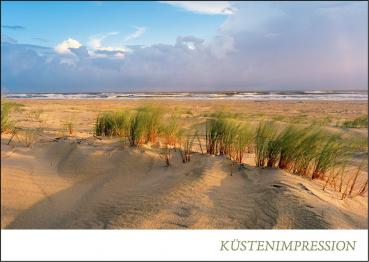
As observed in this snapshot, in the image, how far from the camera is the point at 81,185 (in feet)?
13.5

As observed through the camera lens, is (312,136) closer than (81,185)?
No

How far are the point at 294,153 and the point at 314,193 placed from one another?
757mm

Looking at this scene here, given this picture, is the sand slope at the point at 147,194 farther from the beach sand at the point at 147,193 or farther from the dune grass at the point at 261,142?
the dune grass at the point at 261,142

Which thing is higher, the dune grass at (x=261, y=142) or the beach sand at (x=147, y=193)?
the dune grass at (x=261, y=142)

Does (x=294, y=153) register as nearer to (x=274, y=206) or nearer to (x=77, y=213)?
(x=274, y=206)

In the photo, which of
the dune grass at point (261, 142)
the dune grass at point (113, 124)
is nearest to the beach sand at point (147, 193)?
Result: the dune grass at point (261, 142)

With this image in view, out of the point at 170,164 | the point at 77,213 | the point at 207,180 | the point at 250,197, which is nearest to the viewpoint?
the point at 77,213

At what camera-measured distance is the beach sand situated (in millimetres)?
3490

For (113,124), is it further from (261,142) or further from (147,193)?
(147,193)

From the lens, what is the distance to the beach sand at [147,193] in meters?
3.49

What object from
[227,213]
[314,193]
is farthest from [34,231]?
[314,193]

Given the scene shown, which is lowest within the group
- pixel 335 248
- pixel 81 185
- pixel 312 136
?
pixel 335 248

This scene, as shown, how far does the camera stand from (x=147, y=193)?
395 cm

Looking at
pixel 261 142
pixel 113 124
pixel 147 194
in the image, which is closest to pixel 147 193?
pixel 147 194
